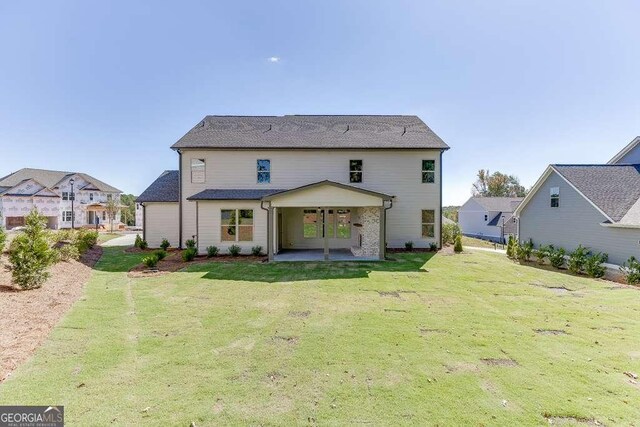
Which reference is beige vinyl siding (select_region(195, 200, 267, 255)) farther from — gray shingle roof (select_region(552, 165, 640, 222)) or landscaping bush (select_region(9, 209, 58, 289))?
gray shingle roof (select_region(552, 165, 640, 222))

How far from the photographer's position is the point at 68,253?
1243cm

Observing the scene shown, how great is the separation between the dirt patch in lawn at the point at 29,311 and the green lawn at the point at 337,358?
0.91 feet

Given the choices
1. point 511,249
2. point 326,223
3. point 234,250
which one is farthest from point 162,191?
point 511,249

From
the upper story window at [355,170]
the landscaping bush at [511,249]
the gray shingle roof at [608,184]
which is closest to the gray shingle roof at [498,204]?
the gray shingle roof at [608,184]

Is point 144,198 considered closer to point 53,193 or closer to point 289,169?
point 289,169

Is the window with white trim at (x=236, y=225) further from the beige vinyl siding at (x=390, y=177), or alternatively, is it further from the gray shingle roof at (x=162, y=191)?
the gray shingle roof at (x=162, y=191)

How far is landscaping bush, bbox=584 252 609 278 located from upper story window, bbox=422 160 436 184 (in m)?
8.41

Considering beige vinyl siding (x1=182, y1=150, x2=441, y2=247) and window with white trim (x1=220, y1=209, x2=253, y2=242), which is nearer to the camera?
window with white trim (x1=220, y1=209, x2=253, y2=242)

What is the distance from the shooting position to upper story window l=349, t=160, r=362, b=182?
60.0ft

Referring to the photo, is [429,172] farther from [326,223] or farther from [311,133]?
[326,223]

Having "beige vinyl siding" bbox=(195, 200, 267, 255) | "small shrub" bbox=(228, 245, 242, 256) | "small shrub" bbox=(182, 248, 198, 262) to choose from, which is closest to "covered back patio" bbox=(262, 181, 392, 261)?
"beige vinyl siding" bbox=(195, 200, 267, 255)

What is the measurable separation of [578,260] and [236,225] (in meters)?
16.7

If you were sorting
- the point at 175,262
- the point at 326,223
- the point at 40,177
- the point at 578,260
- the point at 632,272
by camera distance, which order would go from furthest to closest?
→ 1. the point at 40,177
2. the point at 175,262
3. the point at 326,223
4. the point at 578,260
5. the point at 632,272

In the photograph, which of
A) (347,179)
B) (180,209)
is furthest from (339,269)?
(180,209)
